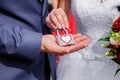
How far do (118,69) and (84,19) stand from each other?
306 mm

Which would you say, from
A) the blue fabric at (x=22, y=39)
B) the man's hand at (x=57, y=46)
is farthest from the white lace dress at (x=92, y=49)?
the man's hand at (x=57, y=46)

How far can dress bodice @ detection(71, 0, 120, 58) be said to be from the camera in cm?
145

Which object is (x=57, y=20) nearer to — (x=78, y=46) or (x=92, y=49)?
(x=78, y=46)

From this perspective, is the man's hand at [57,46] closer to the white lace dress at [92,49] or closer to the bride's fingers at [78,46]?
the bride's fingers at [78,46]

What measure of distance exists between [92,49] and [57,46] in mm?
439

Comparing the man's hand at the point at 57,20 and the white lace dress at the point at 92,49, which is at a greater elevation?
the man's hand at the point at 57,20

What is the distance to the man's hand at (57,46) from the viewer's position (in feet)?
3.76

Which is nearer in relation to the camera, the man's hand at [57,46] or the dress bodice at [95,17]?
the man's hand at [57,46]

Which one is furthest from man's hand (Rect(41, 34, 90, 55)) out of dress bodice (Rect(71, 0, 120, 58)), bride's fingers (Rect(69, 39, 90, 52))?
dress bodice (Rect(71, 0, 120, 58))

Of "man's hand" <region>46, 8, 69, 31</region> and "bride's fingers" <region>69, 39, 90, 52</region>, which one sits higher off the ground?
"man's hand" <region>46, 8, 69, 31</region>

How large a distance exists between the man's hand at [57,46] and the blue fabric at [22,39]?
0.9 inches

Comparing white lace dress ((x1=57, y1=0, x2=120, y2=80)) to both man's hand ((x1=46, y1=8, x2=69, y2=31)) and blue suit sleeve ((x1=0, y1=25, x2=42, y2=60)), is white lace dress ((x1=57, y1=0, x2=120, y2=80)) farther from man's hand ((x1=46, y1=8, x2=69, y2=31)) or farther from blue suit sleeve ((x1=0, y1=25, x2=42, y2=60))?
blue suit sleeve ((x1=0, y1=25, x2=42, y2=60))

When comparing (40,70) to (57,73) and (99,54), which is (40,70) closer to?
(57,73)

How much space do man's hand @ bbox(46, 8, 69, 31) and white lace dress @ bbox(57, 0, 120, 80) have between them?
0.24 metres
